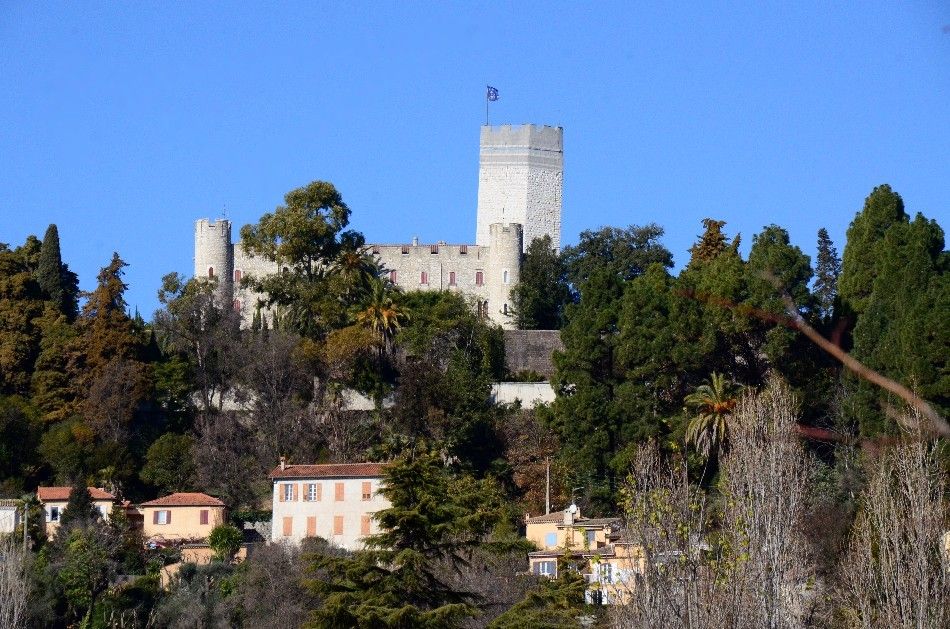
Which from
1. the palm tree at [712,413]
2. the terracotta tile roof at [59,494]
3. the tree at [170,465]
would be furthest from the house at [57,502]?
the palm tree at [712,413]

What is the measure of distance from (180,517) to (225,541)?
1.94 meters

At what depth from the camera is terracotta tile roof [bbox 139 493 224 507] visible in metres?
47.6

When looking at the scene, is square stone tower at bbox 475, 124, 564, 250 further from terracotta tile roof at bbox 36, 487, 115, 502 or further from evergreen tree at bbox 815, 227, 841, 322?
terracotta tile roof at bbox 36, 487, 115, 502

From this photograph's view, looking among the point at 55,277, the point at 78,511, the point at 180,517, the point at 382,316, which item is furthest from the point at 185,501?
the point at 55,277

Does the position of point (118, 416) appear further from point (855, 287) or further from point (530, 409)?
point (855, 287)

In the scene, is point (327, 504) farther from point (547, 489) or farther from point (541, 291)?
point (541, 291)

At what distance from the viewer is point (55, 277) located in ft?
186

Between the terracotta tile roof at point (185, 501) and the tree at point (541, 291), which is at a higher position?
the tree at point (541, 291)

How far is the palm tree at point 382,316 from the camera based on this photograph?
55062 mm

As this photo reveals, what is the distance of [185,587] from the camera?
41.9 metres

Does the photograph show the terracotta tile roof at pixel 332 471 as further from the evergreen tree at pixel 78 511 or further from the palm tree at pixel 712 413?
the palm tree at pixel 712 413

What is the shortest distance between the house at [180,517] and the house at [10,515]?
120 inches

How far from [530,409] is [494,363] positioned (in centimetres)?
244

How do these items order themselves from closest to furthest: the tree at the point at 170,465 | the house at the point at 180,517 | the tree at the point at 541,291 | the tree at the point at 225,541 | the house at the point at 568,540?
the house at the point at 568,540
the tree at the point at 225,541
the house at the point at 180,517
the tree at the point at 170,465
the tree at the point at 541,291
